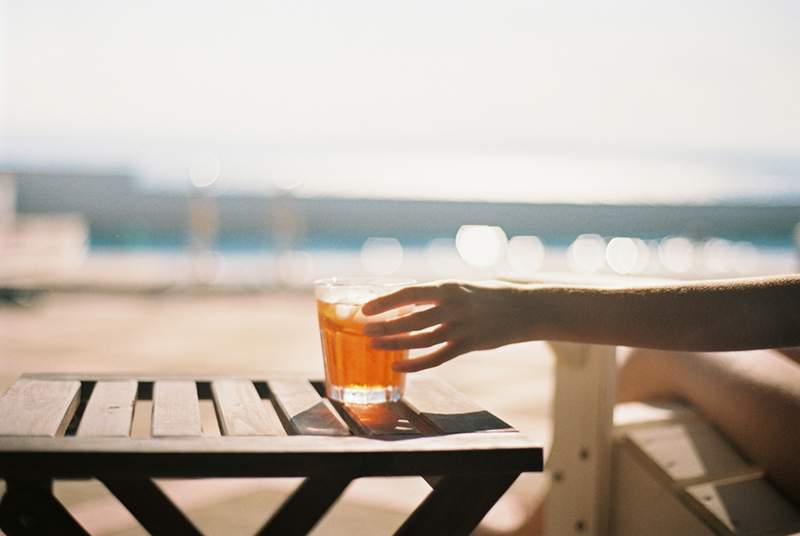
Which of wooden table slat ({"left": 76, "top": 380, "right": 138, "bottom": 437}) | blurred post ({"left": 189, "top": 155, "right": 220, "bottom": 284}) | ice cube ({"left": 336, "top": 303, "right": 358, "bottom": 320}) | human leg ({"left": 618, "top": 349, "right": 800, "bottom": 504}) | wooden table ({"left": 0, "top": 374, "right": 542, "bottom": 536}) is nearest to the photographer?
wooden table ({"left": 0, "top": 374, "right": 542, "bottom": 536})

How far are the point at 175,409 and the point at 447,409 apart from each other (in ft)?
1.21

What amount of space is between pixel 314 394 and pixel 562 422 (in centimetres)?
65

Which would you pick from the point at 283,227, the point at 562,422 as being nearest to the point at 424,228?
the point at 283,227

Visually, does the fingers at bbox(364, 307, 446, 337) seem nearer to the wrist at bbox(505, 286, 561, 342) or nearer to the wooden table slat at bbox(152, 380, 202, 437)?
the wrist at bbox(505, 286, 561, 342)

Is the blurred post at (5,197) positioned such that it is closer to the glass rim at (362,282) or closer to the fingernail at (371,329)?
the glass rim at (362,282)

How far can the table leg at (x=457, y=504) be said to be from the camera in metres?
1.00

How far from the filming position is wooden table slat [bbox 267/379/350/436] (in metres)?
1.07

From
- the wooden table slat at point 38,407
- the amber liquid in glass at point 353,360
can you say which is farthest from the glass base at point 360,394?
the wooden table slat at point 38,407

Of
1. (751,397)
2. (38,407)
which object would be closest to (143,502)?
(38,407)

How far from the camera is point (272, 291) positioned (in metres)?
8.27

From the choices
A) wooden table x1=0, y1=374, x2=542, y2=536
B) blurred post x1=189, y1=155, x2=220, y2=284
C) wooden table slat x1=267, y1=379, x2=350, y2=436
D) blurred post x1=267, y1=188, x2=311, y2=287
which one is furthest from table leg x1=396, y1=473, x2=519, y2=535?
blurred post x1=267, y1=188, x2=311, y2=287

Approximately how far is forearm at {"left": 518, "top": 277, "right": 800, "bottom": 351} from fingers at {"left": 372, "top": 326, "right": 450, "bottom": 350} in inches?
4.5

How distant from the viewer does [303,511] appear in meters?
1.06

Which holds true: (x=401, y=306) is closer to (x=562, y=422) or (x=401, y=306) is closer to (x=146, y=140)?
(x=562, y=422)
